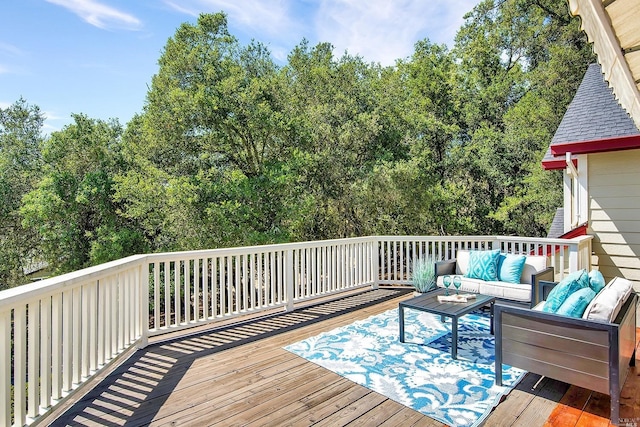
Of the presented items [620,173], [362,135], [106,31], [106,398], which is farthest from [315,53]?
[106,398]

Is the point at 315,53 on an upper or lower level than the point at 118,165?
upper

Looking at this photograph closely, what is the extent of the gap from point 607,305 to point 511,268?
2.14 m

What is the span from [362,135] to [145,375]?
31.8 feet

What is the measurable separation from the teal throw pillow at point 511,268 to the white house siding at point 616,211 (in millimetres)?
1721

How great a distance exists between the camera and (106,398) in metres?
2.79

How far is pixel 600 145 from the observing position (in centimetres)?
503

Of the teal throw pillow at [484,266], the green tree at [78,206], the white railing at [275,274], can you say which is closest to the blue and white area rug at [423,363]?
the teal throw pillow at [484,266]

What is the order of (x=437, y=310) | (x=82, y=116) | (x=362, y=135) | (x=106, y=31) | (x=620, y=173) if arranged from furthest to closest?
(x=82, y=116) < (x=362, y=135) < (x=106, y=31) < (x=620, y=173) < (x=437, y=310)

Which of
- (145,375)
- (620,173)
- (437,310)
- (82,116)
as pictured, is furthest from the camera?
(82,116)

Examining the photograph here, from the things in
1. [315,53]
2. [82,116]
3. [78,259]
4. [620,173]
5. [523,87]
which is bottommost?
[78,259]

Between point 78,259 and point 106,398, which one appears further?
point 78,259

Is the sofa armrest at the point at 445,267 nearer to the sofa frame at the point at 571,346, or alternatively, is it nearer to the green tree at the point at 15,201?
the sofa frame at the point at 571,346

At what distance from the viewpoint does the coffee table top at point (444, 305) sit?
353 cm

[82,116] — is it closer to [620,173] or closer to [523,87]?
[620,173]
